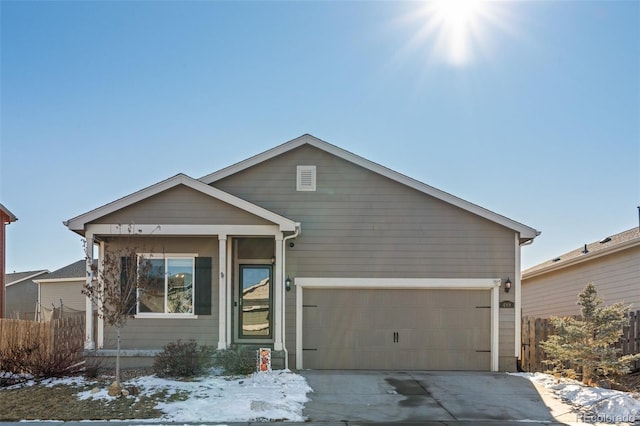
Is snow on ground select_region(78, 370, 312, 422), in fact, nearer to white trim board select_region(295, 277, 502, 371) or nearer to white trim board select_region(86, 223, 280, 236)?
white trim board select_region(295, 277, 502, 371)

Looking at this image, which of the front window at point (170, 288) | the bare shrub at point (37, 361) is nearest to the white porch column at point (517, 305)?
the front window at point (170, 288)

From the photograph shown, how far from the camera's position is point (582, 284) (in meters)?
16.9

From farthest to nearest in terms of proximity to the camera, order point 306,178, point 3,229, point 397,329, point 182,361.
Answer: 1. point 3,229
2. point 306,178
3. point 397,329
4. point 182,361

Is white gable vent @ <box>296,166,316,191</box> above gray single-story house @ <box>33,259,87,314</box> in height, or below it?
above

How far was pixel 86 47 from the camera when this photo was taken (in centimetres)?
1196

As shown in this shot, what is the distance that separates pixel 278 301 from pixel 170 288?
253 cm

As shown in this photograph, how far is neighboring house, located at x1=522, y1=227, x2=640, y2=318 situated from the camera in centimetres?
1434

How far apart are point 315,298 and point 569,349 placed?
17.8ft

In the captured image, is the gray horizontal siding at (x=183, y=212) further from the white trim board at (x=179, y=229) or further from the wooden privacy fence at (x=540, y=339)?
the wooden privacy fence at (x=540, y=339)

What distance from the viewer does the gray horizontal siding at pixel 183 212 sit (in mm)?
12023

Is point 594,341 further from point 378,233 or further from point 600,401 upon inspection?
point 378,233

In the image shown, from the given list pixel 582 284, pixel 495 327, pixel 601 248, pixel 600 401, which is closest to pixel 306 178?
pixel 495 327

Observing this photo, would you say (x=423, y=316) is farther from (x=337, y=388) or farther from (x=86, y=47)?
(x=86, y=47)

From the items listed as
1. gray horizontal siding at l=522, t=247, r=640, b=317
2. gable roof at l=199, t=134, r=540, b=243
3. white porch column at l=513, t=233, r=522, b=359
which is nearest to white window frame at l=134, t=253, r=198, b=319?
gable roof at l=199, t=134, r=540, b=243
